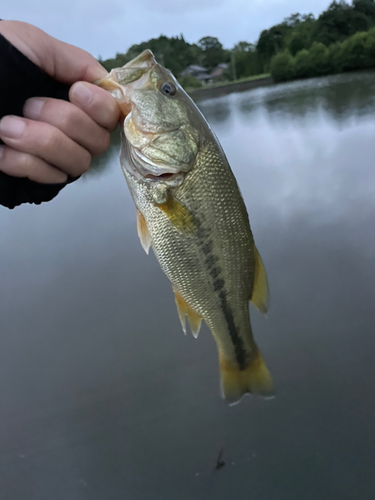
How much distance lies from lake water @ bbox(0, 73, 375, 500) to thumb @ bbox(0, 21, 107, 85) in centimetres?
243

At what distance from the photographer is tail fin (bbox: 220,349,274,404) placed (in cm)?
160

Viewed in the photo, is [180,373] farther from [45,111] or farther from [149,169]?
[45,111]

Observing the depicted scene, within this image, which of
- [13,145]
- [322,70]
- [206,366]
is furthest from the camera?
[322,70]

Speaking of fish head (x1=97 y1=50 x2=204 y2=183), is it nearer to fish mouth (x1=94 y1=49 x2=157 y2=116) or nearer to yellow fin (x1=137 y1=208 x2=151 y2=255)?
fish mouth (x1=94 y1=49 x2=157 y2=116)

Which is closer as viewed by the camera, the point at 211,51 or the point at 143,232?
the point at 143,232

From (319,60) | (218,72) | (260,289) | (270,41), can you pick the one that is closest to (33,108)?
(260,289)

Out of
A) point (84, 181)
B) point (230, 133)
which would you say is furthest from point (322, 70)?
point (84, 181)

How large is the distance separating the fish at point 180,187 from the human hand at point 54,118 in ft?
0.32

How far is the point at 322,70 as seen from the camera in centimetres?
2217

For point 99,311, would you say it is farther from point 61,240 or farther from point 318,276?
point 318,276

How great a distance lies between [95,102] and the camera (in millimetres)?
1011

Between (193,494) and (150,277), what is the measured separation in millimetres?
2253

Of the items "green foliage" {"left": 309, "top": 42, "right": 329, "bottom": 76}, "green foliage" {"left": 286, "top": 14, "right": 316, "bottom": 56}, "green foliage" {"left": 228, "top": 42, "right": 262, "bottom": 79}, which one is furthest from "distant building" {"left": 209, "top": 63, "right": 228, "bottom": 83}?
"green foliage" {"left": 309, "top": 42, "right": 329, "bottom": 76}

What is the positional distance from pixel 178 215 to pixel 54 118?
1.69ft
